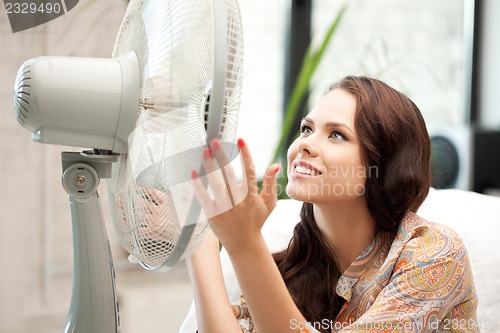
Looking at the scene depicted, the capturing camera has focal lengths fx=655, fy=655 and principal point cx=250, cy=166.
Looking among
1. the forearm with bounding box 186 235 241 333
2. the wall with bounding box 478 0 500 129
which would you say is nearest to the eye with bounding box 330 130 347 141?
the forearm with bounding box 186 235 241 333

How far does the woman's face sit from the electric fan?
361 millimetres

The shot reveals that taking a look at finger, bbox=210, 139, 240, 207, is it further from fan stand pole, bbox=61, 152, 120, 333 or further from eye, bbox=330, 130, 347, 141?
eye, bbox=330, 130, 347, 141

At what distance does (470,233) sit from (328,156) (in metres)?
0.59

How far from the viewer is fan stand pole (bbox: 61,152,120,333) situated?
0.92 metres

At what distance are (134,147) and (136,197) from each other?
0.07 meters

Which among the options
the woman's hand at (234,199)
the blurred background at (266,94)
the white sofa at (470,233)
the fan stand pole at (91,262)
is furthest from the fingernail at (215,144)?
the blurred background at (266,94)

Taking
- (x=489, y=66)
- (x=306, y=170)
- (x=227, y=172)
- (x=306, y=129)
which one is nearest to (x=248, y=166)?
(x=227, y=172)

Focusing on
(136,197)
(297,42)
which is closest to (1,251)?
(136,197)

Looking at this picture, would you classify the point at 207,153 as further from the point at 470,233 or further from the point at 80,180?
the point at 470,233

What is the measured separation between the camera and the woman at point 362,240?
1.16 m

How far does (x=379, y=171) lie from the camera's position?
1.30m

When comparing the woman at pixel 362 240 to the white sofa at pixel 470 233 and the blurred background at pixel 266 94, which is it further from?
the blurred background at pixel 266 94

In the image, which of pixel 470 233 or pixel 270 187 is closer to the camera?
pixel 270 187

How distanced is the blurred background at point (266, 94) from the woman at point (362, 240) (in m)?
0.81
